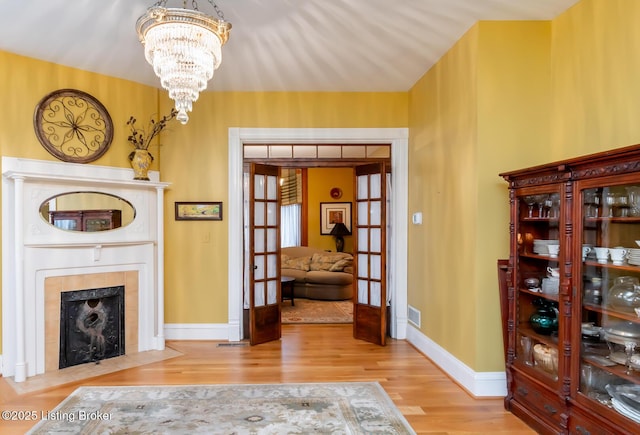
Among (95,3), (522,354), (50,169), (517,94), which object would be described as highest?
(95,3)

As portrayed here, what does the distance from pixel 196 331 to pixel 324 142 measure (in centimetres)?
273

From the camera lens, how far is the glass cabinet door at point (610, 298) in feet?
6.81

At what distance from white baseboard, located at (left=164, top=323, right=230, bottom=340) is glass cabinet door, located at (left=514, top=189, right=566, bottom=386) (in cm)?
320

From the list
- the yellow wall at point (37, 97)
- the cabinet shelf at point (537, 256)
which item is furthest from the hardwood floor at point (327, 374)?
the yellow wall at point (37, 97)

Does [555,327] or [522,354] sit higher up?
[555,327]

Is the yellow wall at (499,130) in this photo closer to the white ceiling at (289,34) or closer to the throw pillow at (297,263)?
the white ceiling at (289,34)

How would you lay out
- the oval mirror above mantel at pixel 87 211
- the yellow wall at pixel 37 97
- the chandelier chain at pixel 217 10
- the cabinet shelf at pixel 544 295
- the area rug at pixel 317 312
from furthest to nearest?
the area rug at pixel 317 312 → the oval mirror above mantel at pixel 87 211 → the yellow wall at pixel 37 97 → the chandelier chain at pixel 217 10 → the cabinet shelf at pixel 544 295

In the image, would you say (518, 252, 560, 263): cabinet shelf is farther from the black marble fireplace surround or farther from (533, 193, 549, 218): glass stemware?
the black marble fireplace surround

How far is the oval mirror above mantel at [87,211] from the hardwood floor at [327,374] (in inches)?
57.0

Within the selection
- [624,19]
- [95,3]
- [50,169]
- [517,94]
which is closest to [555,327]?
[517,94]

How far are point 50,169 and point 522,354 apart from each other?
4.43m

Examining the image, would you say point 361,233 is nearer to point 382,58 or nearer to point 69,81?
point 382,58

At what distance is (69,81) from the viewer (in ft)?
13.1

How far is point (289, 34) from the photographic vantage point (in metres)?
3.32
